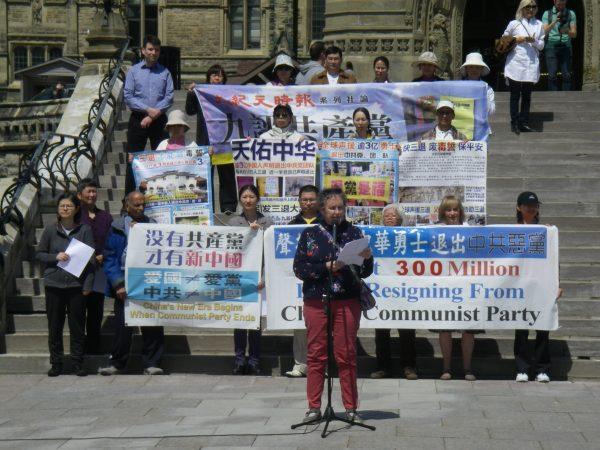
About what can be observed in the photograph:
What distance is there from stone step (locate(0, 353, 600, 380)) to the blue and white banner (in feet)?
9.00

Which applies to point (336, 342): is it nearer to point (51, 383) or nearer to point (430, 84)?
point (51, 383)

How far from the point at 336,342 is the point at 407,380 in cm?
236

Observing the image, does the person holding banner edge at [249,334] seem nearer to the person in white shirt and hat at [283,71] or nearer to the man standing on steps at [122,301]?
the man standing on steps at [122,301]

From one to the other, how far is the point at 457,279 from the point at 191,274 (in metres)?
2.58

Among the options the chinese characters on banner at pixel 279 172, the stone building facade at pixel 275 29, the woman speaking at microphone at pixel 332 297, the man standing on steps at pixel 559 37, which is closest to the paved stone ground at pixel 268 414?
the woman speaking at microphone at pixel 332 297

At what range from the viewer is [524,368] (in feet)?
42.3

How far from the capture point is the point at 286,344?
1388 cm

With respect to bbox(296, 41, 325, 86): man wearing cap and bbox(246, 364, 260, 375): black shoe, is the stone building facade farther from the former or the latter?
bbox(246, 364, 260, 375): black shoe

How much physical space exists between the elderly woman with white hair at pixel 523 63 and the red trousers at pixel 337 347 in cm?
850

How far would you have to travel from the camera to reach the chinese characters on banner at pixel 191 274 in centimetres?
1336

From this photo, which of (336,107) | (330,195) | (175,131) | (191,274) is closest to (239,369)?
(191,274)

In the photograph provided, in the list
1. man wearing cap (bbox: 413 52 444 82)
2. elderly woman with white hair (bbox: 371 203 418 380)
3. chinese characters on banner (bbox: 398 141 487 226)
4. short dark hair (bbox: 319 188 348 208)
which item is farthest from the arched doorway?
short dark hair (bbox: 319 188 348 208)

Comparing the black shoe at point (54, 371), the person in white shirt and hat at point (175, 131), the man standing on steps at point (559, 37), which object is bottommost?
the black shoe at point (54, 371)

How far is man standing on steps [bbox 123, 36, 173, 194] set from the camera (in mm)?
16547
